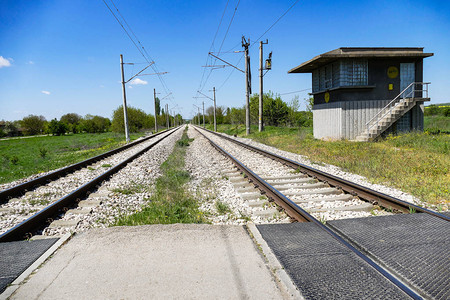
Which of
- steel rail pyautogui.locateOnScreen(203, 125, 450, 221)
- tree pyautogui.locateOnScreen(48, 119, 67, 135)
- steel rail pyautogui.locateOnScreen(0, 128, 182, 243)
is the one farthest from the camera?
tree pyautogui.locateOnScreen(48, 119, 67, 135)

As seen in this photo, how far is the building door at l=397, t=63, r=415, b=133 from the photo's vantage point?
56.9ft

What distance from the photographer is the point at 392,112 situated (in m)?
16.2

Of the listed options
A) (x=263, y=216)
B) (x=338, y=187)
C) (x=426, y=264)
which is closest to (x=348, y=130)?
(x=338, y=187)

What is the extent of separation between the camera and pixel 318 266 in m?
3.07

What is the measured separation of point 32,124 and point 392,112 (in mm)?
99737

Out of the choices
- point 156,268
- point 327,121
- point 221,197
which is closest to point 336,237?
point 156,268

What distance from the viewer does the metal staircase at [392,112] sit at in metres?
16.0

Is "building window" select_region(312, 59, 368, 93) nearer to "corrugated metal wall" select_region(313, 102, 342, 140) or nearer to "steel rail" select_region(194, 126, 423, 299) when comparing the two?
"corrugated metal wall" select_region(313, 102, 342, 140)

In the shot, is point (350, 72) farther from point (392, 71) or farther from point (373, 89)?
point (392, 71)

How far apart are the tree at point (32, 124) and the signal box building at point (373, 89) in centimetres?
9486

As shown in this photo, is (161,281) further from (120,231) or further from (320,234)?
(320,234)

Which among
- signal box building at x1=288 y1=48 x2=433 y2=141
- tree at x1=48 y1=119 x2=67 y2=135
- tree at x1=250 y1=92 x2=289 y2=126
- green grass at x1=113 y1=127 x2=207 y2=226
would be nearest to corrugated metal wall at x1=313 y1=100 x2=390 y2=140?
signal box building at x1=288 y1=48 x2=433 y2=141

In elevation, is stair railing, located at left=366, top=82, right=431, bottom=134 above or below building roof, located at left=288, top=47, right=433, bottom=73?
below

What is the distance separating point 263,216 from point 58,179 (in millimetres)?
7361
